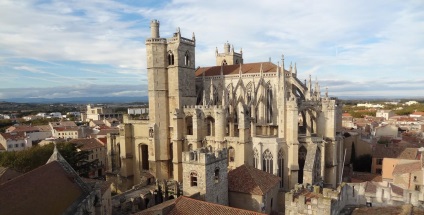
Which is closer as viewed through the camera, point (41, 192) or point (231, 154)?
point (41, 192)

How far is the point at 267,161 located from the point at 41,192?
2268 cm

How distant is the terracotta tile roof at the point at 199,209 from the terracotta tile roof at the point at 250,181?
4910 millimetres

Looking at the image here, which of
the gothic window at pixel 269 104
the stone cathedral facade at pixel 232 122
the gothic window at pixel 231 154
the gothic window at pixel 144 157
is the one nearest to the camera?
the stone cathedral facade at pixel 232 122

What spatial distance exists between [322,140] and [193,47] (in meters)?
20.1

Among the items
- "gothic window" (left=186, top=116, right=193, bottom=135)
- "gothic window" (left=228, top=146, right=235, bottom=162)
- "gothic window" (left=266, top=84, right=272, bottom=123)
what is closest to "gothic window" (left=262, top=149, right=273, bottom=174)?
"gothic window" (left=228, top=146, right=235, bottom=162)

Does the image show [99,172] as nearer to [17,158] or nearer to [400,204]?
[17,158]

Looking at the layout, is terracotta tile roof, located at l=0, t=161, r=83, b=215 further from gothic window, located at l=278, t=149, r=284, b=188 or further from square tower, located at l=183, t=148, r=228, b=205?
gothic window, located at l=278, t=149, r=284, b=188

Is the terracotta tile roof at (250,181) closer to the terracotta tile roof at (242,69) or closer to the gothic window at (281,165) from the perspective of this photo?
the gothic window at (281,165)

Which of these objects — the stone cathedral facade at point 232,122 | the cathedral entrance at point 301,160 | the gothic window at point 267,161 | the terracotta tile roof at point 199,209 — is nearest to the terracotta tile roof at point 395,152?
the stone cathedral facade at point 232,122

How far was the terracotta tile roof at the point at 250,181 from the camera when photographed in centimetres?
2409

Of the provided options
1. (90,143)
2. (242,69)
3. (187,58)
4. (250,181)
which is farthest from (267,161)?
(90,143)

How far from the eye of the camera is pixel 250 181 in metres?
24.8

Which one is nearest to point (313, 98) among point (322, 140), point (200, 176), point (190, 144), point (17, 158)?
point (322, 140)

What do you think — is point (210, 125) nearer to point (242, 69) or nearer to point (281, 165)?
point (242, 69)
